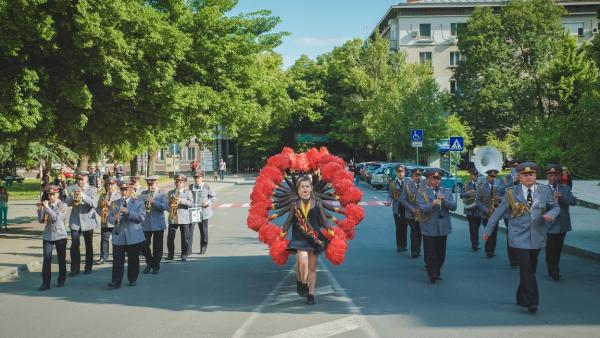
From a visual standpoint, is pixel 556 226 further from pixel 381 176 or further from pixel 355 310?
pixel 381 176

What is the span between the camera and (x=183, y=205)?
1308 cm

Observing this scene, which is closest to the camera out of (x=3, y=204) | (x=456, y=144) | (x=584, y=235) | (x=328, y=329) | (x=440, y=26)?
(x=328, y=329)

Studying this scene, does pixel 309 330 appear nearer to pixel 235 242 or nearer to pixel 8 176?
pixel 235 242

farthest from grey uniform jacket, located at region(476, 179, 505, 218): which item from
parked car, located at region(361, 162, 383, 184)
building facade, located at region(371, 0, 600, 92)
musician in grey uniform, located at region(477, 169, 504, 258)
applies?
building facade, located at region(371, 0, 600, 92)

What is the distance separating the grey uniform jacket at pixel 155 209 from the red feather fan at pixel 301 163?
3.44 metres

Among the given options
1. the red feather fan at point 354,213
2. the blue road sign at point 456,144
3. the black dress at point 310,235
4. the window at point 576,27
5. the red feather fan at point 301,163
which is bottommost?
the black dress at point 310,235

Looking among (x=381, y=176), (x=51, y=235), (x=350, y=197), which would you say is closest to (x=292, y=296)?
(x=350, y=197)

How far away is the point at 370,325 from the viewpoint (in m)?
7.52

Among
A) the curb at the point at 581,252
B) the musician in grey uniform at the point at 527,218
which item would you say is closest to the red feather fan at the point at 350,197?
the musician in grey uniform at the point at 527,218

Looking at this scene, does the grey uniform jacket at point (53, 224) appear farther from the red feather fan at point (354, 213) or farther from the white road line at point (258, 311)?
the red feather fan at point (354, 213)

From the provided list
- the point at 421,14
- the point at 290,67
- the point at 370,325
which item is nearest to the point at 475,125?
the point at 421,14

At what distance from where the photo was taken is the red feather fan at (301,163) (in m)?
9.90

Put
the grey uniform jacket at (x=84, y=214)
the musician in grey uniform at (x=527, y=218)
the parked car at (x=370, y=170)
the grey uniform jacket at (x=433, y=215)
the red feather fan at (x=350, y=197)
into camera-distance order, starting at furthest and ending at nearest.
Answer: the parked car at (x=370, y=170), the grey uniform jacket at (x=84, y=214), the grey uniform jacket at (x=433, y=215), the red feather fan at (x=350, y=197), the musician in grey uniform at (x=527, y=218)

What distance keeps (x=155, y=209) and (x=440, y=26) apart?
6044 centimetres
